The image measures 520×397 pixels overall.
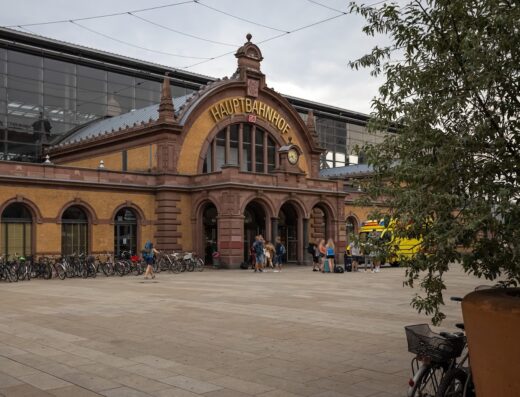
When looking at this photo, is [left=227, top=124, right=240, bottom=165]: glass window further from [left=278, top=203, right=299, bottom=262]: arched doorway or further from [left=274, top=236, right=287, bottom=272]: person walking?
[left=274, top=236, right=287, bottom=272]: person walking

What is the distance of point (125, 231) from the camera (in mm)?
35500

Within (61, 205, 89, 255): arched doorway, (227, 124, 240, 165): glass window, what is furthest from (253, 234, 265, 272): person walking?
(227, 124, 240, 165): glass window

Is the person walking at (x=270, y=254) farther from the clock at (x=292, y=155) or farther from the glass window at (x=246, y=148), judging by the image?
the glass window at (x=246, y=148)

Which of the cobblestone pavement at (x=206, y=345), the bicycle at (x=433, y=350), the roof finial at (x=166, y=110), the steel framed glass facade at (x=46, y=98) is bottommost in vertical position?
the cobblestone pavement at (x=206, y=345)

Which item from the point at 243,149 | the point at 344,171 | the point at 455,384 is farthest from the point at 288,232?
the point at 455,384

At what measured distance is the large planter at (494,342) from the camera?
16.4 ft

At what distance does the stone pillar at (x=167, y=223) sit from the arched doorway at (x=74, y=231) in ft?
14.3

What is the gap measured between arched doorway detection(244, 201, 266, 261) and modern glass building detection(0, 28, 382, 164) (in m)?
8.72

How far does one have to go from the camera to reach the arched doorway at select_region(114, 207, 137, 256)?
34.9 m

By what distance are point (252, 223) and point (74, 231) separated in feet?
36.3

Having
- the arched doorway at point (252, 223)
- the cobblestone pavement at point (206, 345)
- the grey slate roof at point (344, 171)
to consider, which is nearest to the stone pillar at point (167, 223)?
the arched doorway at point (252, 223)

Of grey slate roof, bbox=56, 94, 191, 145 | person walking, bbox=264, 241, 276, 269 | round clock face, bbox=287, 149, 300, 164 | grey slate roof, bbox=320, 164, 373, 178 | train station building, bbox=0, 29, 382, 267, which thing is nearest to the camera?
train station building, bbox=0, 29, 382, 267

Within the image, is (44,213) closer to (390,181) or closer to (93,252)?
(93,252)

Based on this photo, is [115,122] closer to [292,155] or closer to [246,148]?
[246,148]
